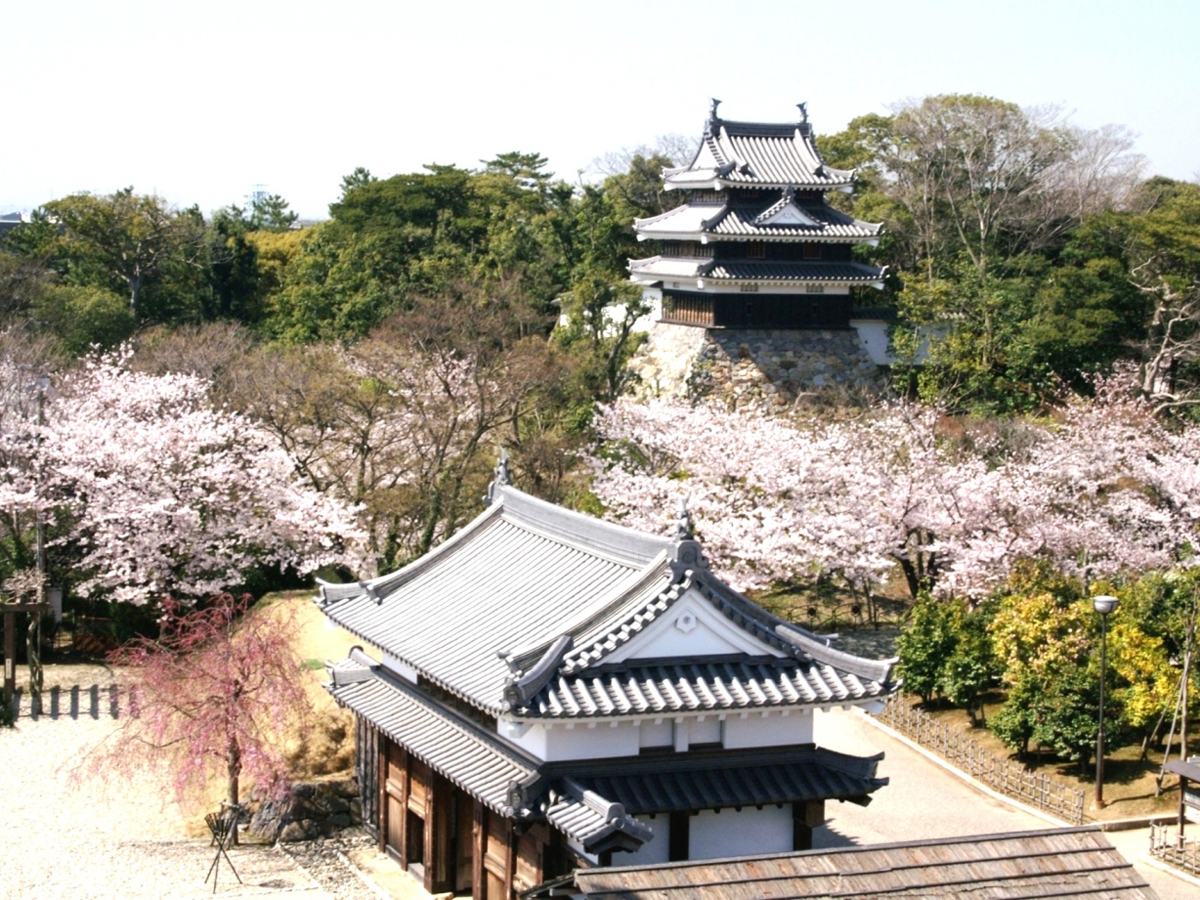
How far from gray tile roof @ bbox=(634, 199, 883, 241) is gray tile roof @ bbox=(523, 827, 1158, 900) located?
30.3 metres

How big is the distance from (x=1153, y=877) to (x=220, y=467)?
19522 millimetres

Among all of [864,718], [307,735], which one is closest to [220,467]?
[307,735]

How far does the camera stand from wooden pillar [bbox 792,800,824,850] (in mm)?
15344

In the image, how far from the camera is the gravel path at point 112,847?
17969mm

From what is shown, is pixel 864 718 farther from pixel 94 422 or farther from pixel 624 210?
pixel 624 210

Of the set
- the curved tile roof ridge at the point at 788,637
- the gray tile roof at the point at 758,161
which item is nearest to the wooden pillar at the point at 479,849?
the curved tile roof ridge at the point at 788,637

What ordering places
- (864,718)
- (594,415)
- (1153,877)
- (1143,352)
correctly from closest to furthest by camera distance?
(1153,877)
(864,718)
(594,415)
(1143,352)

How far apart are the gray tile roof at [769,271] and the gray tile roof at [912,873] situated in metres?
30.2

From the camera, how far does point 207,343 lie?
38938mm

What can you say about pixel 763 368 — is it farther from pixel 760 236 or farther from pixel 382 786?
pixel 382 786

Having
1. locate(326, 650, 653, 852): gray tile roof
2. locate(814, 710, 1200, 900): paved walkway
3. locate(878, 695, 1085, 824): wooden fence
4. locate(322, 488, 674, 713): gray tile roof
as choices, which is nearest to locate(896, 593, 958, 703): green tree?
locate(878, 695, 1085, 824): wooden fence

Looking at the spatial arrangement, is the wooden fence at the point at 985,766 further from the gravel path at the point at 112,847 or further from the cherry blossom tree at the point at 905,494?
the gravel path at the point at 112,847

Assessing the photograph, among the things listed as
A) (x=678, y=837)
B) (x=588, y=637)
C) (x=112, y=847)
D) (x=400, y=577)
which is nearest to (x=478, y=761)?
(x=588, y=637)

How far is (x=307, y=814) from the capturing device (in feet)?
66.1
